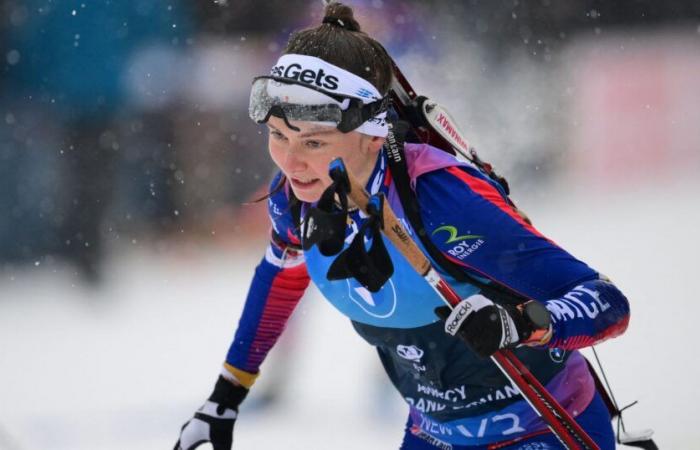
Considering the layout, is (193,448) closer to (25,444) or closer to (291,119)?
(291,119)

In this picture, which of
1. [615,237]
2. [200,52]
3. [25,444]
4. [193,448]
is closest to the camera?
[193,448]

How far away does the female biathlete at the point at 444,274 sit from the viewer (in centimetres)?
209

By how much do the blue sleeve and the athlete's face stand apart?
241mm

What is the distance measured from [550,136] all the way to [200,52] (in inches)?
103

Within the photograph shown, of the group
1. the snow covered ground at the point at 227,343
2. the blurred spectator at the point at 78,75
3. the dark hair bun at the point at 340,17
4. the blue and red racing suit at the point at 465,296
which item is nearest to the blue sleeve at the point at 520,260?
the blue and red racing suit at the point at 465,296

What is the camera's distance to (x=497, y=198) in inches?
87.7

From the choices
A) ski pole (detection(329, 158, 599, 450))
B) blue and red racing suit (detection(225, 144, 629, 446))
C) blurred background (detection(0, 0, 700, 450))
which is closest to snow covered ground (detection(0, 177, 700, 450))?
blurred background (detection(0, 0, 700, 450))

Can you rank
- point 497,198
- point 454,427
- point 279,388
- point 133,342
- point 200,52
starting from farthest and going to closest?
point 200,52, point 133,342, point 279,388, point 454,427, point 497,198

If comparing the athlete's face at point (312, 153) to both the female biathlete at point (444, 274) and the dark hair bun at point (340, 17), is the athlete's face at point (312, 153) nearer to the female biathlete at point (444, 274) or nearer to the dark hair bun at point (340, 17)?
the female biathlete at point (444, 274)

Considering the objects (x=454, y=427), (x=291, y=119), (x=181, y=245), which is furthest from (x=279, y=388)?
(x=291, y=119)

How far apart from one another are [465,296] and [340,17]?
0.79 metres

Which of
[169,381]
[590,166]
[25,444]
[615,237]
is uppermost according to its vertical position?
[590,166]

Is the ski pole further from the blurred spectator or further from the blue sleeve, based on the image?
the blurred spectator

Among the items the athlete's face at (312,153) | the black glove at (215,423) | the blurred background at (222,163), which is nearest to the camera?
the athlete's face at (312,153)
